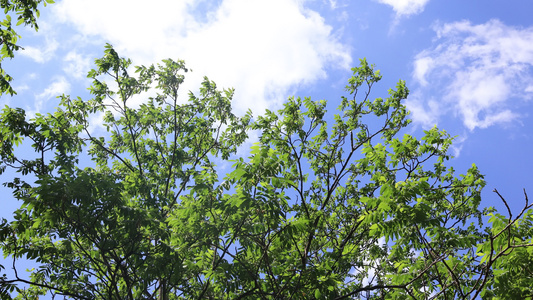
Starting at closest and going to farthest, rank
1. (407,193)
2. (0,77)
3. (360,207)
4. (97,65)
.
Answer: (407,193)
(0,77)
(360,207)
(97,65)

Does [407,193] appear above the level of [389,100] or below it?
below

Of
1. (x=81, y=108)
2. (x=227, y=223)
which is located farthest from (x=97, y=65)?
(x=227, y=223)

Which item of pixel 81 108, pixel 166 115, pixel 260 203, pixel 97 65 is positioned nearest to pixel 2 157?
pixel 81 108

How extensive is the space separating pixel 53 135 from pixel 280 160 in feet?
27.0

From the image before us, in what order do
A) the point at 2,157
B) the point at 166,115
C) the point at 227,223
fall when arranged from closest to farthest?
the point at 227,223
the point at 2,157
the point at 166,115

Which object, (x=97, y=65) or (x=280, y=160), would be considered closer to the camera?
(x=280, y=160)

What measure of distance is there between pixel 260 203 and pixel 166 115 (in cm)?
1179

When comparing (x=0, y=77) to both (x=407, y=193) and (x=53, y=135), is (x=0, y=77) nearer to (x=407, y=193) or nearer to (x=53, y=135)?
(x=53, y=135)

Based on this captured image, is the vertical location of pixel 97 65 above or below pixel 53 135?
above

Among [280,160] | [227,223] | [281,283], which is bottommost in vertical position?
[281,283]

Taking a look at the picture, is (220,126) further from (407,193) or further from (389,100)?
(407,193)

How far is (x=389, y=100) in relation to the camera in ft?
50.1

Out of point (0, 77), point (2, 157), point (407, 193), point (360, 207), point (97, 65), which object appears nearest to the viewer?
point (407, 193)

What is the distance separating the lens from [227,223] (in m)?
8.54
